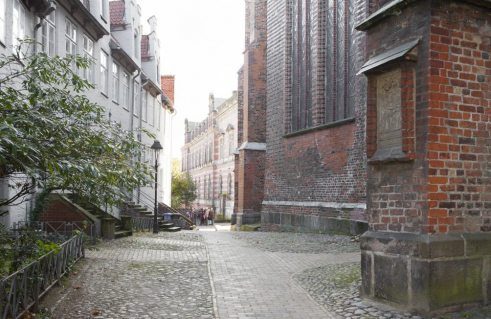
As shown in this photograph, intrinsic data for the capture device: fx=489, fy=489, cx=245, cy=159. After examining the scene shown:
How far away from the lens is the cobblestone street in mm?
6008

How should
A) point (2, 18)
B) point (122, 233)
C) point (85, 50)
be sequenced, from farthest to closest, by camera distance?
point (85, 50) → point (122, 233) → point (2, 18)

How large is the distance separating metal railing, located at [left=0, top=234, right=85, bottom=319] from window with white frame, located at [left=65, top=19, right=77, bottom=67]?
35.8ft

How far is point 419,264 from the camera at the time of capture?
566cm

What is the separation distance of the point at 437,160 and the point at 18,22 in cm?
1148

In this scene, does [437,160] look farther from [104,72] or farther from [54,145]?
[104,72]

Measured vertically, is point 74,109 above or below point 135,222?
above

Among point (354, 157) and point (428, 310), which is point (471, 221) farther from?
point (354, 157)

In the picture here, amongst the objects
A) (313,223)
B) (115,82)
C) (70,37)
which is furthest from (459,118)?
(115,82)

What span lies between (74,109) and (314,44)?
40.2 ft

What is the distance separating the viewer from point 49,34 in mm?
15445

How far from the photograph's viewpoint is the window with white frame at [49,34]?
49.0 feet

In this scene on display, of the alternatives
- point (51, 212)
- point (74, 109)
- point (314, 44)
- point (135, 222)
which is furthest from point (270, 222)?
point (74, 109)

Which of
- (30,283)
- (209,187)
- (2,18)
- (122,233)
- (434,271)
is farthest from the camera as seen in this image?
(209,187)

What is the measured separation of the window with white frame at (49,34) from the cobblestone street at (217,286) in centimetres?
700
